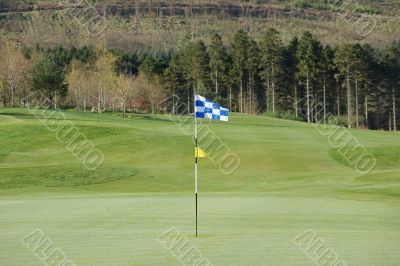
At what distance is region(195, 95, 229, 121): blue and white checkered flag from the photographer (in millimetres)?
16094

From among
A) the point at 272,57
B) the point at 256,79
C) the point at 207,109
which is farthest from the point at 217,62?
the point at 207,109

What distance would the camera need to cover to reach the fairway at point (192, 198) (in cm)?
1207

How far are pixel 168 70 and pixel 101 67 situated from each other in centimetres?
1253

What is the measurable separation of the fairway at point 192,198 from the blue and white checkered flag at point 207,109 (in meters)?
2.69

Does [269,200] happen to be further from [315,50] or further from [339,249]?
[315,50]

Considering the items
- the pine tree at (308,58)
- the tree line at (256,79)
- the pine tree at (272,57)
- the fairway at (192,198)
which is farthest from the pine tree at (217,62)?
the fairway at (192,198)

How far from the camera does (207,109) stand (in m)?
16.5

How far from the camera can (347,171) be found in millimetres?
37125

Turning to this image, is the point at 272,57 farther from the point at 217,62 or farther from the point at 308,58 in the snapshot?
the point at 217,62

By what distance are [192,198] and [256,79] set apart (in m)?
86.7

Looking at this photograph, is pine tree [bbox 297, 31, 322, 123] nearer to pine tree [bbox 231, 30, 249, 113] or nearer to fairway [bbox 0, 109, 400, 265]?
pine tree [bbox 231, 30, 249, 113]

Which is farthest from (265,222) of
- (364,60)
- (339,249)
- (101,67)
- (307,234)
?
(101,67)

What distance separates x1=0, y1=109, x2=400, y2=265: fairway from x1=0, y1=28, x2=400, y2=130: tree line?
38.6m

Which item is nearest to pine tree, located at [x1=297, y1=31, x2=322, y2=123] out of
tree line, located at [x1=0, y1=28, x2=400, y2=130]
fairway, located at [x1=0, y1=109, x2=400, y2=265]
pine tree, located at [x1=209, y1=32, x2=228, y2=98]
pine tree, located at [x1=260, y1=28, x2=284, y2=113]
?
tree line, located at [x1=0, y1=28, x2=400, y2=130]
